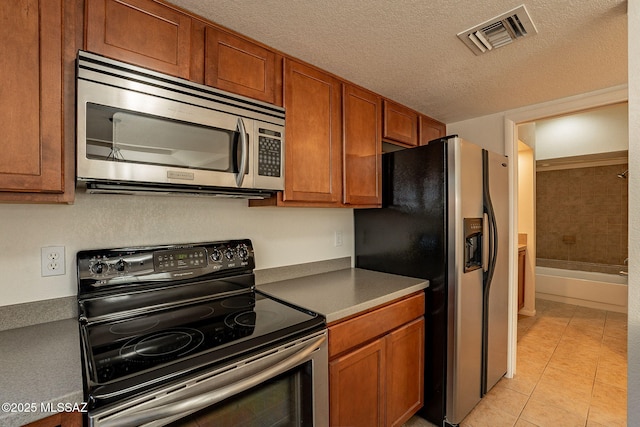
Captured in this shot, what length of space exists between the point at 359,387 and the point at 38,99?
1736 mm

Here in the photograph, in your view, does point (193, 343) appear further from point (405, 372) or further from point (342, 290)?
point (405, 372)

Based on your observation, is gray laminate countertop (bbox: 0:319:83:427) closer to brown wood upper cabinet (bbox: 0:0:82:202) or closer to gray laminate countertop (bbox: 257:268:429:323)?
brown wood upper cabinet (bbox: 0:0:82:202)

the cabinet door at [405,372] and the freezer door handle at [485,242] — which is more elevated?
the freezer door handle at [485,242]

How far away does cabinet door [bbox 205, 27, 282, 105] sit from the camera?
1.35m

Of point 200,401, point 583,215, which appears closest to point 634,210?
point 200,401

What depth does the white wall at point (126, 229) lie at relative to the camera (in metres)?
1.19

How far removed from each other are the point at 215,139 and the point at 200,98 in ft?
0.57

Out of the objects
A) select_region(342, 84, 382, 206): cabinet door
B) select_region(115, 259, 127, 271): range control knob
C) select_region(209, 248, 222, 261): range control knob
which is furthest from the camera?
select_region(342, 84, 382, 206): cabinet door

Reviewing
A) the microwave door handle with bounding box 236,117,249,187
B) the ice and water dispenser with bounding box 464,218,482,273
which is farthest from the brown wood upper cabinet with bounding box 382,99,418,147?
the microwave door handle with bounding box 236,117,249,187

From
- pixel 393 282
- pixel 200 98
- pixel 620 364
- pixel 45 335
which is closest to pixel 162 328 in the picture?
pixel 45 335

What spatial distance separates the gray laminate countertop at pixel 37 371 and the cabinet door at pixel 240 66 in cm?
114

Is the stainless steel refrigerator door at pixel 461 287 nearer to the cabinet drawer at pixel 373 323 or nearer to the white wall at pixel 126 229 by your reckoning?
the cabinet drawer at pixel 373 323

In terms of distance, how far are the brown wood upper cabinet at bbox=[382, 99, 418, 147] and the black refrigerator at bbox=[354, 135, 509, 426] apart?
244mm

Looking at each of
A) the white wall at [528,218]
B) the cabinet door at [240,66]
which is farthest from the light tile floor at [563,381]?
the cabinet door at [240,66]
